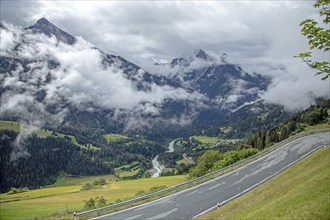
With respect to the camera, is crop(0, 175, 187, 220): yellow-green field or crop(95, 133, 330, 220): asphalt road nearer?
crop(95, 133, 330, 220): asphalt road

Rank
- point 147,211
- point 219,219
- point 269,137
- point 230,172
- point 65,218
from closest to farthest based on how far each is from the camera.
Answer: point 219,219, point 65,218, point 147,211, point 230,172, point 269,137

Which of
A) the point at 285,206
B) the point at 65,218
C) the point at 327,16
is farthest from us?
the point at 65,218

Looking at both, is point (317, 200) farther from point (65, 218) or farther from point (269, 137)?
point (269, 137)

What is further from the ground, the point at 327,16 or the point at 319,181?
the point at 327,16

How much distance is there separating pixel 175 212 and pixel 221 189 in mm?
12255

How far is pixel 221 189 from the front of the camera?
146ft

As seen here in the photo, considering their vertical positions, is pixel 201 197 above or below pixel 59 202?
above

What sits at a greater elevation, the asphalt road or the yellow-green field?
the asphalt road

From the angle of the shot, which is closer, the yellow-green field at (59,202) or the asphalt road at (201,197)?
the asphalt road at (201,197)

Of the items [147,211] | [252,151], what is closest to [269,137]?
[252,151]

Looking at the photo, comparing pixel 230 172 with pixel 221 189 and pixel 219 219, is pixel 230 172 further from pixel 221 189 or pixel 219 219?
pixel 219 219

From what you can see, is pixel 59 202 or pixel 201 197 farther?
pixel 59 202

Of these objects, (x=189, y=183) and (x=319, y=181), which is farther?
(x=189, y=183)

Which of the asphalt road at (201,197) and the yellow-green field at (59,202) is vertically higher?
the asphalt road at (201,197)
